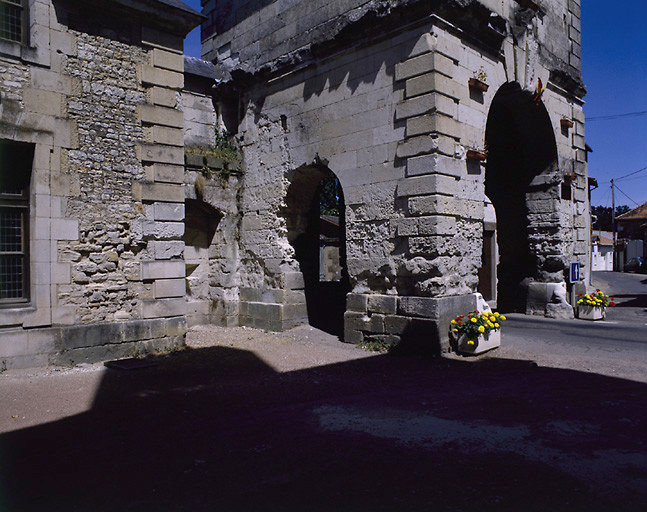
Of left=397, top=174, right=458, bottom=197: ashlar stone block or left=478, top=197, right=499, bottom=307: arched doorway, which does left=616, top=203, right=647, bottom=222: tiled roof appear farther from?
left=397, top=174, right=458, bottom=197: ashlar stone block

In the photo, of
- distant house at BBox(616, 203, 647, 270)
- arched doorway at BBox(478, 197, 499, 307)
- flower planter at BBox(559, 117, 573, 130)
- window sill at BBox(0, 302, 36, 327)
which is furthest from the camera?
distant house at BBox(616, 203, 647, 270)

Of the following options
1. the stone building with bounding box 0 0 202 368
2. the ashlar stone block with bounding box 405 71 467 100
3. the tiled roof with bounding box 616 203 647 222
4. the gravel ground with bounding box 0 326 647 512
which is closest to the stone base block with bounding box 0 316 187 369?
the stone building with bounding box 0 0 202 368

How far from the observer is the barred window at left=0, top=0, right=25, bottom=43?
6414 millimetres

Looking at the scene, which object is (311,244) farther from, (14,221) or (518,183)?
(14,221)

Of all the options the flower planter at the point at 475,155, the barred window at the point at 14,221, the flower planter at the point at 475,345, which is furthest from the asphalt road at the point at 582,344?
the barred window at the point at 14,221

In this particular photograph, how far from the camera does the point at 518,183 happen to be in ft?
35.2

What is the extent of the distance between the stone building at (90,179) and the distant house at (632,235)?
139 ft

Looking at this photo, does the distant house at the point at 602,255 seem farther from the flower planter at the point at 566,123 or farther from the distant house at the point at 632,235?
the flower planter at the point at 566,123

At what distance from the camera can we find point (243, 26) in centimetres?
1048

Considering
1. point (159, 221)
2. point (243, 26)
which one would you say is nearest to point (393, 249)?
point (159, 221)

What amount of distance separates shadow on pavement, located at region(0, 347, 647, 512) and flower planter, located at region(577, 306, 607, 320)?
478cm

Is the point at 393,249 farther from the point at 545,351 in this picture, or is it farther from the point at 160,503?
the point at 160,503

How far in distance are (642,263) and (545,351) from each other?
114 feet

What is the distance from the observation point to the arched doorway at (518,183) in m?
10.2
